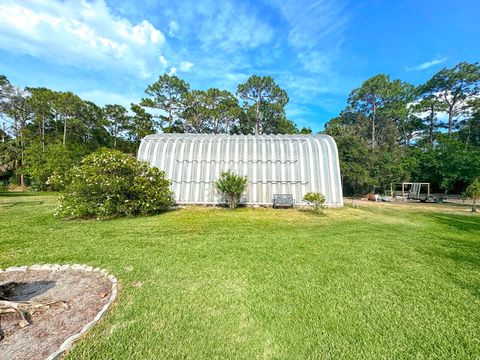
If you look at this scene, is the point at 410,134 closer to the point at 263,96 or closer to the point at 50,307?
the point at 263,96

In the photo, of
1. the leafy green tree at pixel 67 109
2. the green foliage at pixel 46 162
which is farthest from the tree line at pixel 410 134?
the leafy green tree at pixel 67 109

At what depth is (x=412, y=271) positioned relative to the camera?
14.5 feet

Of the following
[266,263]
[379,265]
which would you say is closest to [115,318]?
[266,263]

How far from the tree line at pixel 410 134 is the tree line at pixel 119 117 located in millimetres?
10801

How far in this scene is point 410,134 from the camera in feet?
131

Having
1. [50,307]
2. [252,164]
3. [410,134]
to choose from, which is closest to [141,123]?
[252,164]

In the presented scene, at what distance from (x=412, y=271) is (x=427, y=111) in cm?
4505

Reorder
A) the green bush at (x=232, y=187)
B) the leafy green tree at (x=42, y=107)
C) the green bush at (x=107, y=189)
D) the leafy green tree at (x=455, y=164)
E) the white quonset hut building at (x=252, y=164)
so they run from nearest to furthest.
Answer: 1. the green bush at (x=107, y=189)
2. the green bush at (x=232, y=187)
3. the white quonset hut building at (x=252, y=164)
4. the leafy green tree at (x=455, y=164)
5. the leafy green tree at (x=42, y=107)

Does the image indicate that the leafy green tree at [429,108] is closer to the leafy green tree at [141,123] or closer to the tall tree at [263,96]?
the tall tree at [263,96]

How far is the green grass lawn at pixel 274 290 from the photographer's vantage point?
2.47m

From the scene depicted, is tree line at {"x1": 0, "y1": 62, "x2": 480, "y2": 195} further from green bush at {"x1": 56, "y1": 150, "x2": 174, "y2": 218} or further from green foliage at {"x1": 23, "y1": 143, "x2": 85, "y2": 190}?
green bush at {"x1": 56, "y1": 150, "x2": 174, "y2": 218}

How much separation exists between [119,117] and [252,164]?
31678 millimetres

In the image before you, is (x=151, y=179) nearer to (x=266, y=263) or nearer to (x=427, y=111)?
(x=266, y=263)

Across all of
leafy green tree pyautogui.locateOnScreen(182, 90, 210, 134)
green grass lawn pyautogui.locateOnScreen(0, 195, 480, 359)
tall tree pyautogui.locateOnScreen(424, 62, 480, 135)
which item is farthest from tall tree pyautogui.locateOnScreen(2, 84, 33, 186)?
tall tree pyautogui.locateOnScreen(424, 62, 480, 135)
